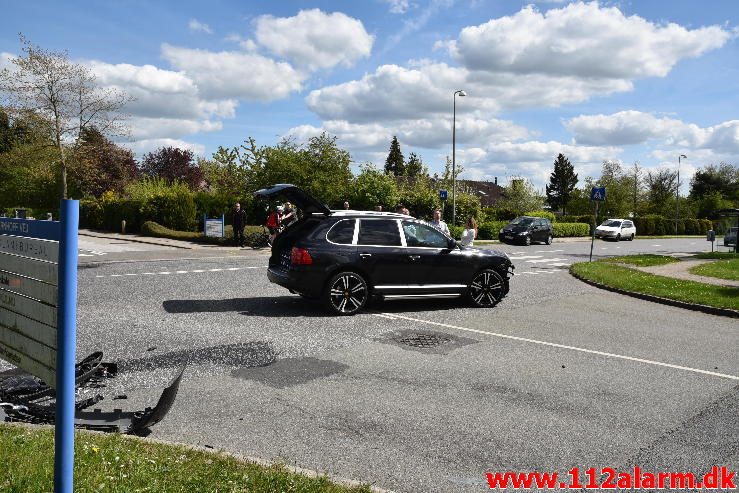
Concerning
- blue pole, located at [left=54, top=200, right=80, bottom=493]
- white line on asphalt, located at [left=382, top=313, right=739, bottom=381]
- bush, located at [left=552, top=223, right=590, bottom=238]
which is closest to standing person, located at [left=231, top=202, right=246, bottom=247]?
white line on asphalt, located at [left=382, top=313, right=739, bottom=381]

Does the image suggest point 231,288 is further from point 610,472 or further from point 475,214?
point 475,214

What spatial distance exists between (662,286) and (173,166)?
58.4 metres

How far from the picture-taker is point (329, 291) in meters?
9.46

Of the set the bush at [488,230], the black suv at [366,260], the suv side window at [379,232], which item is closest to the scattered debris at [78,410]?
the black suv at [366,260]

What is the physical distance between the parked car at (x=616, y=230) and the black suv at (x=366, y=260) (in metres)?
34.8

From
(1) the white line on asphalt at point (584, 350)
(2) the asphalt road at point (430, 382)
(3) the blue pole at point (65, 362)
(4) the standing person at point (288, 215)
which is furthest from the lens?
(4) the standing person at point (288, 215)

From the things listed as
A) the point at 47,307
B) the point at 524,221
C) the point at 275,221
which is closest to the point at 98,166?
the point at 275,221

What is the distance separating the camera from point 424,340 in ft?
26.1

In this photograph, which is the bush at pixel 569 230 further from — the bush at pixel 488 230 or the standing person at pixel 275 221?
the standing person at pixel 275 221

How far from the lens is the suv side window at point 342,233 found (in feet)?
31.7

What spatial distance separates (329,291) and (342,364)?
292cm

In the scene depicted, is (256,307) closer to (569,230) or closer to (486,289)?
(486,289)

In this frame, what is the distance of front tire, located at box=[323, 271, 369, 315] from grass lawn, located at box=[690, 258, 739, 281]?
11.8 metres

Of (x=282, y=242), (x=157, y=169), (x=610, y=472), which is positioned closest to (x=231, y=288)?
(x=282, y=242)
